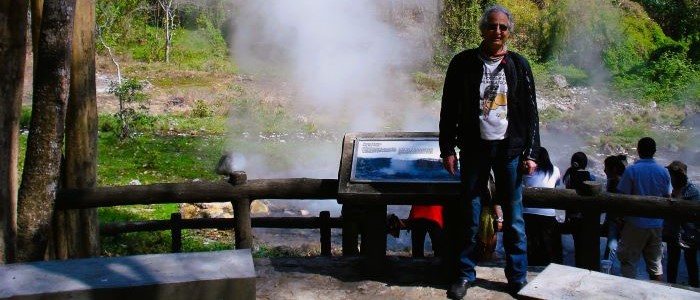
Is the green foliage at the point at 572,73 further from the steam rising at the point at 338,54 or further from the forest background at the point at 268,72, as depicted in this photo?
the steam rising at the point at 338,54

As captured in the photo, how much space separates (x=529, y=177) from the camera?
5.17 metres

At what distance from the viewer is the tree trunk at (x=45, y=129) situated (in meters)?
4.11

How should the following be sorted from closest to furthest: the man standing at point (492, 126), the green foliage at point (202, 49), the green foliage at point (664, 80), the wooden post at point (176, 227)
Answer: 1. the man standing at point (492, 126)
2. the wooden post at point (176, 227)
3. the green foliage at point (664, 80)
4. the green foliage at point (202, 49)

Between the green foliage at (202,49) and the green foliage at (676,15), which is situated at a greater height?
the green foliage at (676,15)

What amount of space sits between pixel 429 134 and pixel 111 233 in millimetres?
3043

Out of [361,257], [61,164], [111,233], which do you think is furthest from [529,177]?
[111,233]

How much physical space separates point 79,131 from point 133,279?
5.54 feet

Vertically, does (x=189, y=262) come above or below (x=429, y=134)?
below

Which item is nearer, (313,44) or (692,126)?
(692,126)

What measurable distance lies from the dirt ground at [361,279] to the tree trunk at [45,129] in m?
1.31

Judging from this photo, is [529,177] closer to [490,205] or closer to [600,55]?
[490,205]

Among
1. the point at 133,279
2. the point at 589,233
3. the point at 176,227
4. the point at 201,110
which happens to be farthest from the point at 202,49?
the point at 133,279

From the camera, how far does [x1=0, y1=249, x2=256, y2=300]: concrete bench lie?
10.5 feet

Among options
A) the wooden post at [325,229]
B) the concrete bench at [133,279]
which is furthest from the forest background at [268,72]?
the concrete bench at [133,279]
